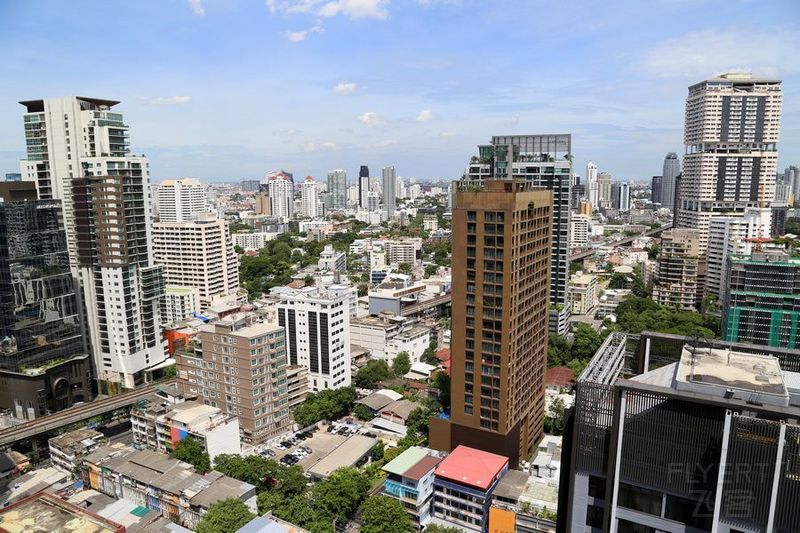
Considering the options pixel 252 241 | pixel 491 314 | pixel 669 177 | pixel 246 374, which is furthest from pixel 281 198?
pixel 491 314

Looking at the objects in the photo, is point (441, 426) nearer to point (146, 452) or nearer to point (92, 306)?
point (146, 452)

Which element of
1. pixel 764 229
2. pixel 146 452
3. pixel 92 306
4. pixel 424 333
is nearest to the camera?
pixel 146 452

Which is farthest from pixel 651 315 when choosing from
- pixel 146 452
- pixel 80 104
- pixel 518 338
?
pixel 80 104

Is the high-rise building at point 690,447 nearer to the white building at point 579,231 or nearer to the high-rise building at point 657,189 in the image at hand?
the white building at point 579,231

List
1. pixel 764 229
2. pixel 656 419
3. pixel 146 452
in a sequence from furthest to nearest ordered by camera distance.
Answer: pixel 764 229
pixel 146 452
pixel 656 419

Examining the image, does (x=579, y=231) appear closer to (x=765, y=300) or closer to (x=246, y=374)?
(x=765, y=300)

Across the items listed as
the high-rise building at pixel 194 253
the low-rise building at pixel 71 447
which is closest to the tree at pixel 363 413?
the low-rise building at pixel 71 447
